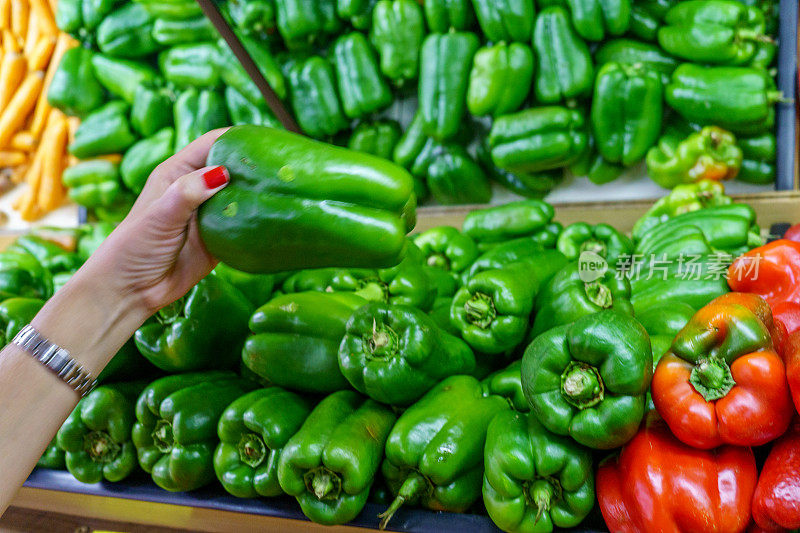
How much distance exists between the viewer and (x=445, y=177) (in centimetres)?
285

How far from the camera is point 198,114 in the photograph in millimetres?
3172

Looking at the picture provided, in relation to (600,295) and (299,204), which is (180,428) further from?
(600,295)

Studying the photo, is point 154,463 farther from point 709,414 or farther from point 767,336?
point 767,336

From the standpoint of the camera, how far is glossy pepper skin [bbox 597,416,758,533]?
1022 mm

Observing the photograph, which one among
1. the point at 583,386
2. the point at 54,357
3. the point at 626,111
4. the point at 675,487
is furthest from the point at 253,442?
the point at 626,111

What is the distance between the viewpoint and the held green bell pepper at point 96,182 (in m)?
3.37

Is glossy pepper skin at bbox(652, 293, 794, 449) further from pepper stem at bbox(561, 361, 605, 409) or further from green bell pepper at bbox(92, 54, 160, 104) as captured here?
green bell pepper at bbox(92, 54, 160, 104)

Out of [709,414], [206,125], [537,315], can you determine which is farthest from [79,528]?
[206,125]

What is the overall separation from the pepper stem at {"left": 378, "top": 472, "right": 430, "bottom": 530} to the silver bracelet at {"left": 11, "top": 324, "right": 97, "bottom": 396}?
64 cm

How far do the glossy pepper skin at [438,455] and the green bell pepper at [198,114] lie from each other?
2294mm

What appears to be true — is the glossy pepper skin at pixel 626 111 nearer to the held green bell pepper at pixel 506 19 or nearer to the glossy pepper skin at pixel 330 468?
the held green bell pepper at pixel 506 19

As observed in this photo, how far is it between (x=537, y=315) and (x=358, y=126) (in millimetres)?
1834

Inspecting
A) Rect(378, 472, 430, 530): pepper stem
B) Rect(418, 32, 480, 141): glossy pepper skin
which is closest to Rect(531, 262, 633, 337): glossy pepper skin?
Rect(378, 472, 430, 530): pepper stem

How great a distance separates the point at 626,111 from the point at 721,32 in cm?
44
